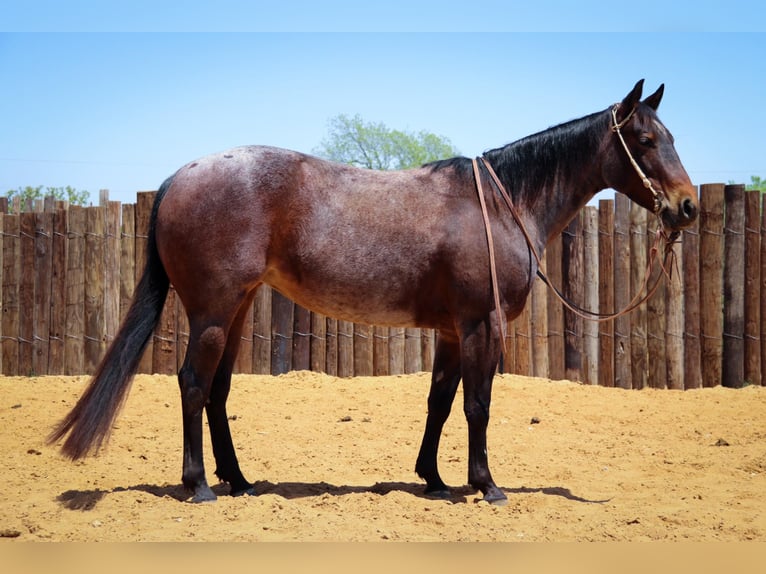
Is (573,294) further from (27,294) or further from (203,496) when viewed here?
(27,294)

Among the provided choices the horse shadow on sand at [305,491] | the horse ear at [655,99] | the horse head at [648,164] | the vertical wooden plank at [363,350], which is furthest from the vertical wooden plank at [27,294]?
the horse ear at [655,99]

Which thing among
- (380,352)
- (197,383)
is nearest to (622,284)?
(380,352)

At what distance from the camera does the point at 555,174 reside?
17.8ft

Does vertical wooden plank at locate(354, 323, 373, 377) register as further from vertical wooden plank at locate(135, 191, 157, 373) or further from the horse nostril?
the horse nostril

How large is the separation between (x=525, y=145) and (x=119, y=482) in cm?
385

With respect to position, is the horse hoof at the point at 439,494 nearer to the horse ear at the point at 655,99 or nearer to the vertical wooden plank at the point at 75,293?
the horse ear at the point at 655,99

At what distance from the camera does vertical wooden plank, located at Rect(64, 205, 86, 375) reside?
31.9 ft

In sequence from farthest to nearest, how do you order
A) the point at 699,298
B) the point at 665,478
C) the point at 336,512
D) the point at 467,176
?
the point at 699,298
the point at 665,478
the point at 467,176
the point at 336,512

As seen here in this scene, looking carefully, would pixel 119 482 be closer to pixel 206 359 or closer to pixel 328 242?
pixel 206 359

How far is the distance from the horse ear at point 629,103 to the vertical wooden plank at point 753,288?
4.40 meters

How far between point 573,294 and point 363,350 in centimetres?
260

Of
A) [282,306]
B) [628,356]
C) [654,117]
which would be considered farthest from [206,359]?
[628,356]

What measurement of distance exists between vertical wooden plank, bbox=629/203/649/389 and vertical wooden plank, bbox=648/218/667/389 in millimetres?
48

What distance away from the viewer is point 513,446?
269 inches
